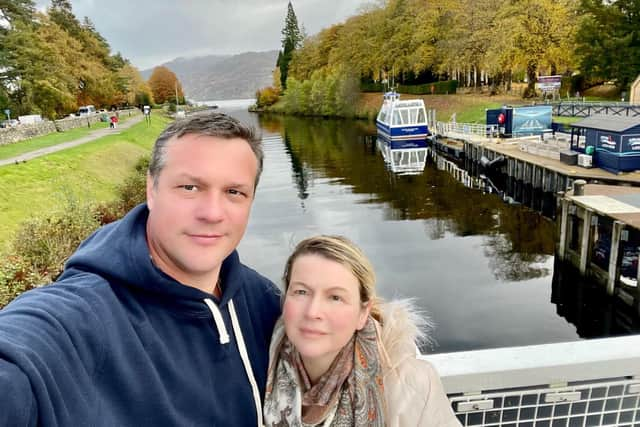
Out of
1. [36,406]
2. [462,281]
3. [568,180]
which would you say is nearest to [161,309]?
[36,406]

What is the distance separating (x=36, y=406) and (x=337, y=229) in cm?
1662

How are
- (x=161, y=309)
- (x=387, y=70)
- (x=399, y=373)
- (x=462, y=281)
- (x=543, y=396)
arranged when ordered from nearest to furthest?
1. (x=161, y=309)
2. (x=399, y=373)
3. (x=543, y=396)
4. (x=462, y=281)
5. (x=387, y=70)

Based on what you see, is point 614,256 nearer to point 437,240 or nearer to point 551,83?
point 437,240

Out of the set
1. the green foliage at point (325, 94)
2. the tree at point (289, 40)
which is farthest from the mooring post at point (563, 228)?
the tree at point (289, 40)

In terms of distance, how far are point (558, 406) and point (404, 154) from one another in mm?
34223

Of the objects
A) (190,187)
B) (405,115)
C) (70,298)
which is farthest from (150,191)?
(405,115)

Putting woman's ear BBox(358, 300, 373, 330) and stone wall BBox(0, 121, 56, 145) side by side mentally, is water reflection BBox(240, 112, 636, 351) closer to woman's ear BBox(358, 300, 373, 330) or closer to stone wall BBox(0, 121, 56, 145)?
woman's ear BBox(358, 300, 373, 330)

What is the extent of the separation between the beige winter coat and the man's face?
2.46 feet

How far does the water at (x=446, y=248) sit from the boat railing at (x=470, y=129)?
5759mm

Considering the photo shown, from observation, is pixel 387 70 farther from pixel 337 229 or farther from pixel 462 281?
pixel 462 281

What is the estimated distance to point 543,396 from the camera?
1.89 metres

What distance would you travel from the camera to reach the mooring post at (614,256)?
34.1ft

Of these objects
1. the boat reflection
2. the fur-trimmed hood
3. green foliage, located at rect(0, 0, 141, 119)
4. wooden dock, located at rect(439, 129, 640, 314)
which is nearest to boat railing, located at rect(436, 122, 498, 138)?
the boat reflection

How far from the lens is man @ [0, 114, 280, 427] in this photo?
1.04m
